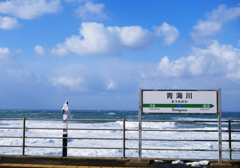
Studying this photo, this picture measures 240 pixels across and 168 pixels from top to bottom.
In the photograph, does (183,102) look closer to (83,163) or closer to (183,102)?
(183,102)

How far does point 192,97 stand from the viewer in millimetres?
6301

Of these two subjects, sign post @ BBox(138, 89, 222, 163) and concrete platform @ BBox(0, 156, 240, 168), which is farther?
sign post @ BBox(138, 89, 222, 163)

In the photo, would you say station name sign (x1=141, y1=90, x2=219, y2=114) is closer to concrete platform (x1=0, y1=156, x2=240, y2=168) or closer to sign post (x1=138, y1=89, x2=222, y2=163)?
sign post (x1=138, y1=89, x2=222, y2=163)

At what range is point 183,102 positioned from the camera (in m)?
6.27

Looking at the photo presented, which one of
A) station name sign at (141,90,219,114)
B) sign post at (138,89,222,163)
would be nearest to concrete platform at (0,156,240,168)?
sign post at (138,89,222,163)

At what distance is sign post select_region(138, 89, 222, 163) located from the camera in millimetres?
6262

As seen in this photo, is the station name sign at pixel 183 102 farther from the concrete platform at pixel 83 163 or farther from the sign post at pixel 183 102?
the concrete platform at pixel 83 163

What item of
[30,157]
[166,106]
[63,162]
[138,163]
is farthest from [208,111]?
[30,157]

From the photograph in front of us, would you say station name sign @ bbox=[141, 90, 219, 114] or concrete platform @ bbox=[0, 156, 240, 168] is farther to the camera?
station name sign @ bbox=[141, 90, 219, 114]

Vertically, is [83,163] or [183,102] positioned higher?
[183,102]

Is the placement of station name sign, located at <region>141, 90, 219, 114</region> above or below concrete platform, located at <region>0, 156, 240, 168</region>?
above

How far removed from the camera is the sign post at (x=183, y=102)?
626 centimetres

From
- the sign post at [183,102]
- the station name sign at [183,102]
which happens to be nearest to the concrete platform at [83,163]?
the sign post at [183,102]

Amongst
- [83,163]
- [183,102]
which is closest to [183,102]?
[183,102]
